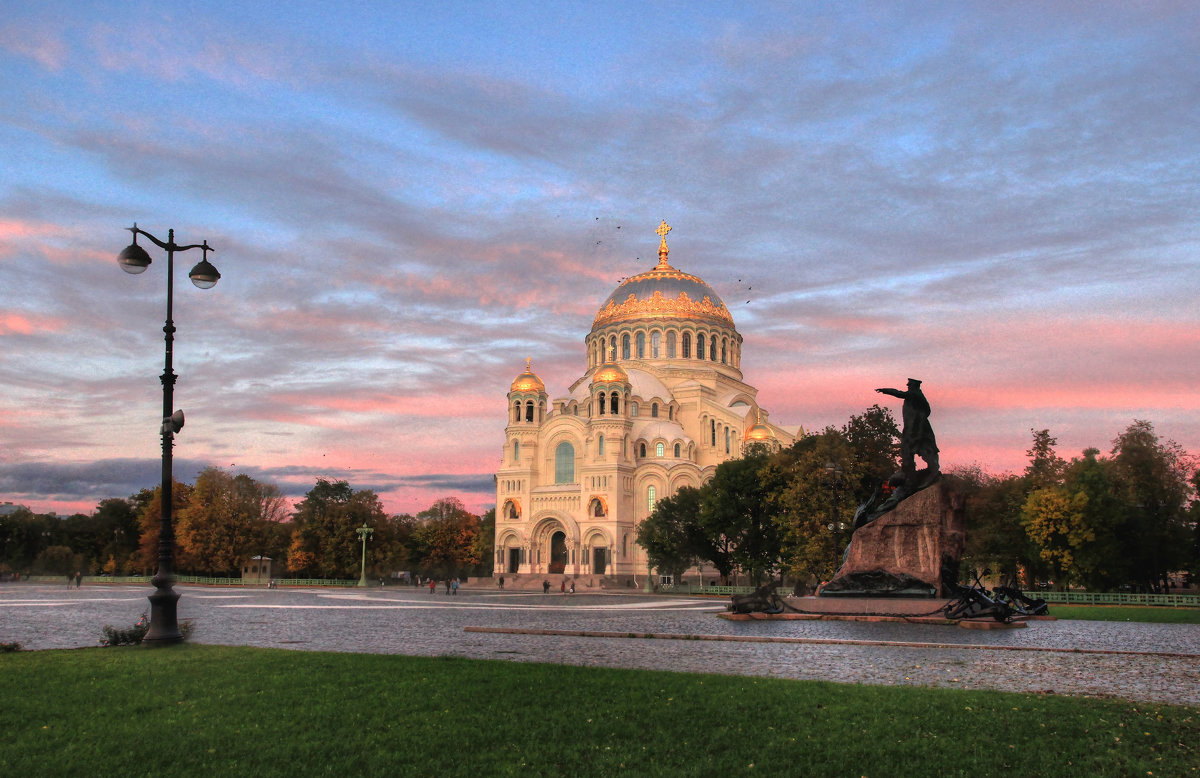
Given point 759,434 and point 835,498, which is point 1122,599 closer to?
point 835,498

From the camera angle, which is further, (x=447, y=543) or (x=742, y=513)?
(x=447, y=543)

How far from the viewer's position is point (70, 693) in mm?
9203

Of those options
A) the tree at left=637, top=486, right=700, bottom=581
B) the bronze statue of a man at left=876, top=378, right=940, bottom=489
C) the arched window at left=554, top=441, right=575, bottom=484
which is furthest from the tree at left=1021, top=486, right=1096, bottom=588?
the arched window at left=554, top=441, right=575, bottom=484

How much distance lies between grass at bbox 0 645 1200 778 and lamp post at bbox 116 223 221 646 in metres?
3.19

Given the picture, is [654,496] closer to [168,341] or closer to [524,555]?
[524,555]

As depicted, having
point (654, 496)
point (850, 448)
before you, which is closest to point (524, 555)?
point (654, 496)

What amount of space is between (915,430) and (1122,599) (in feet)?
65.9

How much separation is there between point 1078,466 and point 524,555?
118 ft

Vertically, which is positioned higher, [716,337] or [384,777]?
[716,337]

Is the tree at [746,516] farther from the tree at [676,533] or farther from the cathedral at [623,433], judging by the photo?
the cathedral at [623,433]

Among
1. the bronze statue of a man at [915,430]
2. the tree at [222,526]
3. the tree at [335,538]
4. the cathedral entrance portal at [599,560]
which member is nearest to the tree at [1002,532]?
the cathedral entrance portal at [599,560]

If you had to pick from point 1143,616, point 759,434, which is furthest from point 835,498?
point 759,434

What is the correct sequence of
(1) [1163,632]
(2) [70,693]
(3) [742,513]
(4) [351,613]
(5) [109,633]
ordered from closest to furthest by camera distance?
(2) [70,693] < (5) [109,633] < (1) [1163,632] < (4) [351,613] < (3) [742,513]

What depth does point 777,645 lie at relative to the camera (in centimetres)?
1492
